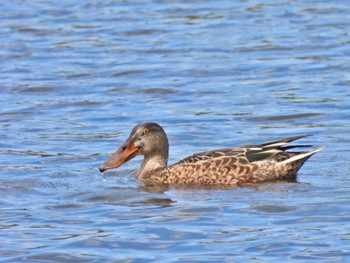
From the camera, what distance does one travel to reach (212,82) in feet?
67.9

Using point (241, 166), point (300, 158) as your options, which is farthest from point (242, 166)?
point (300, 158)

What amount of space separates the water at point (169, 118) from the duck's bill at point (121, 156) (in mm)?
188

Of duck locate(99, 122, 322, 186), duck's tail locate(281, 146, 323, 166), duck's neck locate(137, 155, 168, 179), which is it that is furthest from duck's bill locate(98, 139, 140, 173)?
duck's tail locate(281, 146, 323, 166)

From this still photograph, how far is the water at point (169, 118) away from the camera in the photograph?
38.7 ft

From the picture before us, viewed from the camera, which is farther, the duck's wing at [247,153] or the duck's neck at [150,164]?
the duck's neck at [150,164]

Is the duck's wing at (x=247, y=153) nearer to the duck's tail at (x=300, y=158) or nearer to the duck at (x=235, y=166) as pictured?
the duck at (x=235, y=166)

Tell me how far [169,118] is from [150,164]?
9.90 feet

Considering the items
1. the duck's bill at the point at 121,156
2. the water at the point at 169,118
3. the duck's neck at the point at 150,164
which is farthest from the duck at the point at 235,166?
the water at the point at 169,118

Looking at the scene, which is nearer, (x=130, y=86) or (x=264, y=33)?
(x=130, y=86)

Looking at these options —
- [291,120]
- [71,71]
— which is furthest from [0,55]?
[291,120]

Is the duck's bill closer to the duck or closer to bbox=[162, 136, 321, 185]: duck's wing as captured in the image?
the duck

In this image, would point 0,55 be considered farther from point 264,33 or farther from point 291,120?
point 291,120

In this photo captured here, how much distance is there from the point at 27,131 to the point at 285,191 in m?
4.80

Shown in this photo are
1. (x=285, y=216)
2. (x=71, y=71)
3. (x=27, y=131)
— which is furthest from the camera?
(x=71, y=71)
